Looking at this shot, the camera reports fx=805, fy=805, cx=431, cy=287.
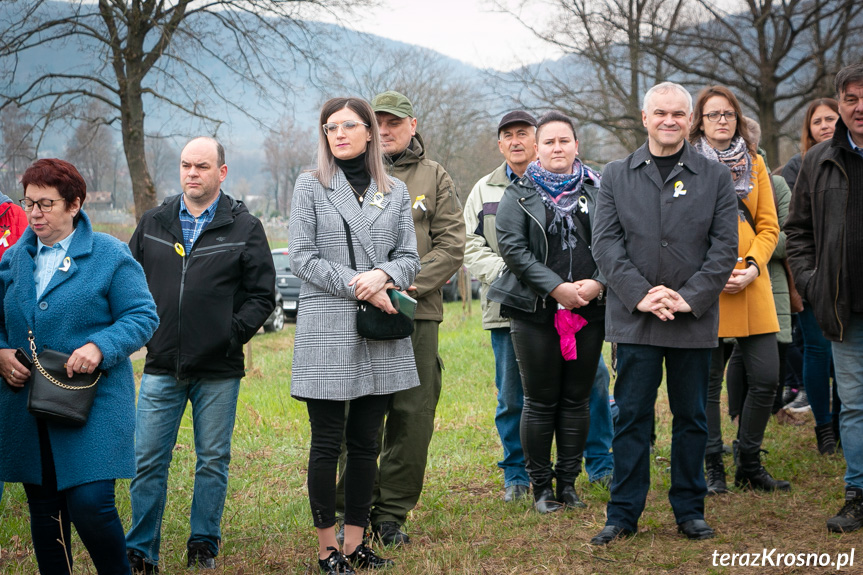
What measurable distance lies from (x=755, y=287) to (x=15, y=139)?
1435cm

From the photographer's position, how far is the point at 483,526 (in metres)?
4.50

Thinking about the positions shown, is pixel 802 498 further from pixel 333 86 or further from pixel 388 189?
pixel 333 86

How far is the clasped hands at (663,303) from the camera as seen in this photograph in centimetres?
398

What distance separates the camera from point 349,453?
13.1 feet

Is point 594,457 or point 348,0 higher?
point 348,0

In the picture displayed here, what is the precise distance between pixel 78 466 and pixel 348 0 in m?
13.4

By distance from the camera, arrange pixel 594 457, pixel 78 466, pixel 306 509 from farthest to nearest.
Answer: pixel 594 457 → pixel 306 509 → pixel 78 466

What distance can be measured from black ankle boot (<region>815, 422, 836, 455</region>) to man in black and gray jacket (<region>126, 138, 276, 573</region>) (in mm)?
4119

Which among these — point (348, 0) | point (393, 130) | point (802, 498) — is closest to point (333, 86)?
point (348, 0)

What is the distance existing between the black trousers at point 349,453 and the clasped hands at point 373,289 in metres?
0.48

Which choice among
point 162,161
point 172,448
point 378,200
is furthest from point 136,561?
point 162,161

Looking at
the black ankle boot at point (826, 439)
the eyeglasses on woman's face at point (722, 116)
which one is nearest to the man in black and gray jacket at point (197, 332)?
the eyeglasses on woman's face at point (722, 116)

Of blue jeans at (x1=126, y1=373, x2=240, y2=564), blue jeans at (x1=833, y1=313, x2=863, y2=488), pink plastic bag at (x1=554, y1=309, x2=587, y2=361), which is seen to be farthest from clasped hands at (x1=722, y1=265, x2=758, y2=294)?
blue jeans at (x1=126, y1=373, x2=240, y2=564)

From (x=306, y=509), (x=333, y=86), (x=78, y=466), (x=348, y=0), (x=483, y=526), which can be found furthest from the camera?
(x=333, y=86)
